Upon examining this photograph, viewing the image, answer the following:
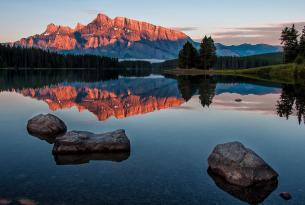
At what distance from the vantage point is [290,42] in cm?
13000

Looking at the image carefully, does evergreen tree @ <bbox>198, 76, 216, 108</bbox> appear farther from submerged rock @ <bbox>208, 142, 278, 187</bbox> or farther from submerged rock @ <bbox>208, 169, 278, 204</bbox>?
submerged rock @ <bbox>208, 169, 278, 204</bbox>

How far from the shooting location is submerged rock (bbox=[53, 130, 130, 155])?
19.0 m

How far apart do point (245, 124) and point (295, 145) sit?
24.5 ft

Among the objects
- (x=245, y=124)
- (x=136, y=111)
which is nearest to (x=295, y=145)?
(x=245, y=124)

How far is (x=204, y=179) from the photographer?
15133 mm

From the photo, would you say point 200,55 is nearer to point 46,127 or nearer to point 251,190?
point 46,127

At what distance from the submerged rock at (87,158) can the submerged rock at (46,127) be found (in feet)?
19.0

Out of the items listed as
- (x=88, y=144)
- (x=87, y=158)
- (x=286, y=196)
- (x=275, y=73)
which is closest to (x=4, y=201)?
(x=87, y=158)

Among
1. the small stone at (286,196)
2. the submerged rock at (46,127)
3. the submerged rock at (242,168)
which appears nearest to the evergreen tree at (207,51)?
the submerged rock at (46,127)

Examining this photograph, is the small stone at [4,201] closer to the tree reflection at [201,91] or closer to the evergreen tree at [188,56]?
the tree reflection at [201,91]

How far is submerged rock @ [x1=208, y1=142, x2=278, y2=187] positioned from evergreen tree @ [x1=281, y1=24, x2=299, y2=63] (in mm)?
127090

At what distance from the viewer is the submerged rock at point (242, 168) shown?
47.4 feet

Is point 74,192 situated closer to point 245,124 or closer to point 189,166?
point 189,166

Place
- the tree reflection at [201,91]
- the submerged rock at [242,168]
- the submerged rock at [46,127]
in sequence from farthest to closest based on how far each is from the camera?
the tree reflection at [201,91] → the submerged rock at [46,127] → the submerged rock at [242,168]
